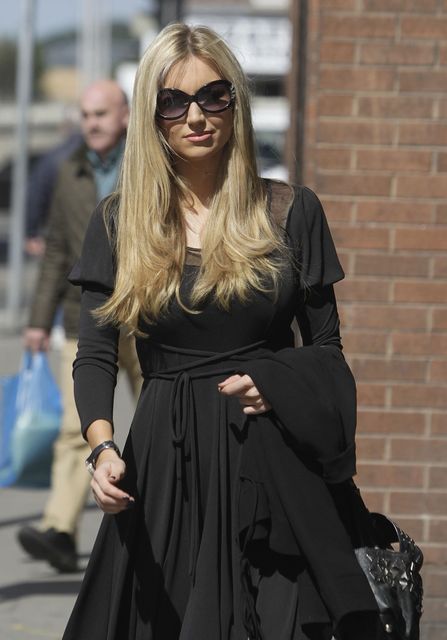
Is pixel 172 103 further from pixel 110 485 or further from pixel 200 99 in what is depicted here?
pixel 110 485

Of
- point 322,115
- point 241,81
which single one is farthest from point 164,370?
point 322,115

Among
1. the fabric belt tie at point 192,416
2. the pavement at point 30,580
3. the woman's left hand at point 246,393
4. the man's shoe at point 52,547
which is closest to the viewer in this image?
the woman's left hand at point 246,393

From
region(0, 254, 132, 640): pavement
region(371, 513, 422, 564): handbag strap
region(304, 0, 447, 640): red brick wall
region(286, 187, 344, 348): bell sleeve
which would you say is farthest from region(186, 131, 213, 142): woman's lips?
region(0, 254, 132, 640): pavement

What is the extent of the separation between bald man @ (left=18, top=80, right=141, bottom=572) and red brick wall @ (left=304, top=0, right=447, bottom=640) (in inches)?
52.4

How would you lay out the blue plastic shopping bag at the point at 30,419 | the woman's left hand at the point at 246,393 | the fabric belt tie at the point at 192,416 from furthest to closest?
1. the blue plastic shopping bag at the point at 30,419
2. the fabric belt tie at the point at 192,416
3. the woman's left hand at the point at 246,393

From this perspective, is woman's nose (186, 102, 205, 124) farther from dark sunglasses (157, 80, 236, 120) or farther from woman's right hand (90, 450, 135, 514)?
woman's right hand (90, 450, 135, 514)

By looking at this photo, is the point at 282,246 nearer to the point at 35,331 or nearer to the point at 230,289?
the point at 230,289

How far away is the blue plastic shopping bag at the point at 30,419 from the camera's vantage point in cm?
660

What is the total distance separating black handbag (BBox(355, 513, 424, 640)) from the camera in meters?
3.22

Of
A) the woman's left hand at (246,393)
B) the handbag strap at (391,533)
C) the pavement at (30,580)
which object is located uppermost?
the woman's left hand at (246,393)

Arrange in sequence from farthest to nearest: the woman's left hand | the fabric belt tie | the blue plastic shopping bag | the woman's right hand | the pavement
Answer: the blue plastic shopping bag < the pavement < the fabric belt tie < the woman's left hand < the woman's right hand

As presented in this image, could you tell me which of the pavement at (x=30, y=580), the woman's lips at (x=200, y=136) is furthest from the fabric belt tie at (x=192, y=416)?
the pavement at (x=30, y=580)

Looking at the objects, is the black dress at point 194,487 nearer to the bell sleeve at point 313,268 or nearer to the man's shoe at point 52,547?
the bell sleeve at point 313,268

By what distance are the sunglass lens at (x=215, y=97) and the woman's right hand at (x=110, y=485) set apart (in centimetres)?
81
